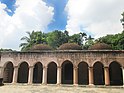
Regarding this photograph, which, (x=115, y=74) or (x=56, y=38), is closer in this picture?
(x=115, y=74)

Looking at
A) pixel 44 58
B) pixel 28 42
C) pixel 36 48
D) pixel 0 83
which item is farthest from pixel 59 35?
pixel 0 83

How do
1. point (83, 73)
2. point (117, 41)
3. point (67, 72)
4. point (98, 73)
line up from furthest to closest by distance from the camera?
point (117, 41)
point (67, 72)
point (83, 73)
point (98, 73)

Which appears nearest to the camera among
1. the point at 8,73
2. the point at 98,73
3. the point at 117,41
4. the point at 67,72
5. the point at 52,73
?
the point at 98,73

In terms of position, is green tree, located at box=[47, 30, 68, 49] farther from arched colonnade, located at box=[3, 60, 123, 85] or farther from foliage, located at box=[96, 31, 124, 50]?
arched colonnade, located at box=[3, 60, 123, 85]

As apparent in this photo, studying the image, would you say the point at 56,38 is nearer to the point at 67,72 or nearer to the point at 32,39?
the point at 32,39

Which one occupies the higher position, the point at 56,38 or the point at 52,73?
the point at 56,38

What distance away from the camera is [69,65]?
21.5 m

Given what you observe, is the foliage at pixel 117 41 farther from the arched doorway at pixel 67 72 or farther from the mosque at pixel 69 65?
the arched doorway at pixel 67 72

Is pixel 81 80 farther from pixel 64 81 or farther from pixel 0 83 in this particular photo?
pixel 0 83

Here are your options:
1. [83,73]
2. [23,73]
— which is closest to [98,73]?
[83,73]

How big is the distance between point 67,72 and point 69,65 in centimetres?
97

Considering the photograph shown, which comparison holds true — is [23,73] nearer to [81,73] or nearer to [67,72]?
[67,72]

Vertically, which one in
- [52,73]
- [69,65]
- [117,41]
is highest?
[117,41]

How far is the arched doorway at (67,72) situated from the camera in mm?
21312
